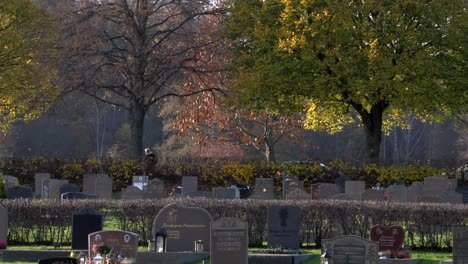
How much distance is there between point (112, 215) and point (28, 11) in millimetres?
19212

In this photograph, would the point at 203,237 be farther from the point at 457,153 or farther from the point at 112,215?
the point at 457,153

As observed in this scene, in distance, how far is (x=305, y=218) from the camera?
76.2ft

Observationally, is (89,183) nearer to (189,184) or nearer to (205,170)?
(189,184)

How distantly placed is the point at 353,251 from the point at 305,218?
5.91m

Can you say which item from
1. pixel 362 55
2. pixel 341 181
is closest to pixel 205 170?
pixel 341 181

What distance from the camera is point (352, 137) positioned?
7550 centimetres

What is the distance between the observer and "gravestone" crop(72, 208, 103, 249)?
811 inches

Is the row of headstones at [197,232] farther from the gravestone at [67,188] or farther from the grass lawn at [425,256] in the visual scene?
the gravestone at [67,188]

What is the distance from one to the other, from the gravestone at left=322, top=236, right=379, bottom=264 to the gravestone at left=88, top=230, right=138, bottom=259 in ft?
11.9

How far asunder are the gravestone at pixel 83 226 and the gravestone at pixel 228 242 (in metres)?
3.50

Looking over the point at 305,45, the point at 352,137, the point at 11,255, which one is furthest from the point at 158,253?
the point at 352,137

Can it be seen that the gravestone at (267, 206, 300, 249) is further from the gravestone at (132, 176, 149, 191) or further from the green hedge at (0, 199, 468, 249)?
the gravestone at (132, 176, 149, 191)

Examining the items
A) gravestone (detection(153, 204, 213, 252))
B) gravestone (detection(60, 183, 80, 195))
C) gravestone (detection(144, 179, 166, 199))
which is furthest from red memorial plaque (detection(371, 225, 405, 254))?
gravestone (detection(60, 183, 80, 195))

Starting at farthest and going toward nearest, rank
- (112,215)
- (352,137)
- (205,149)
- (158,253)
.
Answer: (352,137) → (205,149) → (112,215) → (158,253)
